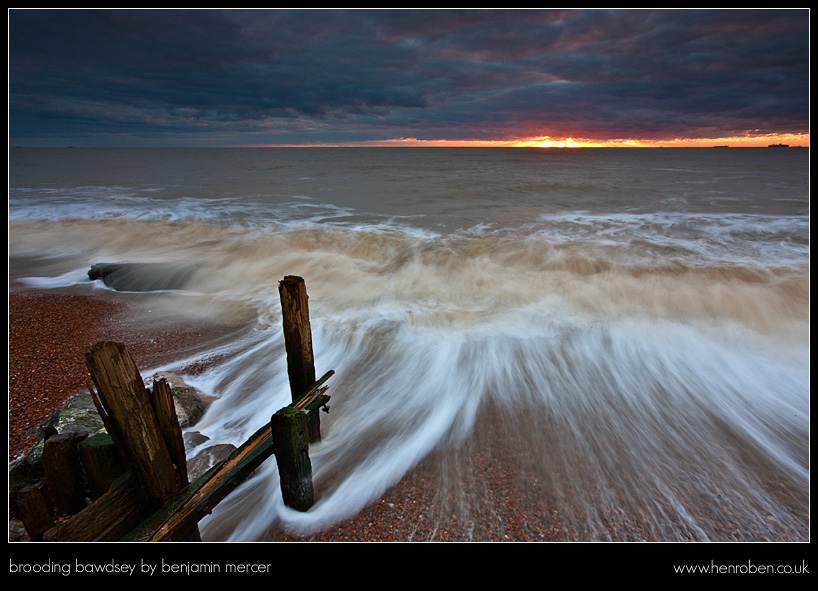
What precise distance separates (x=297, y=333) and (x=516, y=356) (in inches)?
150

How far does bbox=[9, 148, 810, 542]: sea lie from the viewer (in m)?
3.70

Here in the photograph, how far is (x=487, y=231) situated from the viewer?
15.6 metres

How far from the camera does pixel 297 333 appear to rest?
393cm

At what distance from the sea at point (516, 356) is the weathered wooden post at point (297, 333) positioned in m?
0.86

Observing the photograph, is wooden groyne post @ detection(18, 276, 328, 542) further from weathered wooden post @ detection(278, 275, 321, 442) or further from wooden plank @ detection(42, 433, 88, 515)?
weathered wooden post @ detection(278, 275, 321, 442)

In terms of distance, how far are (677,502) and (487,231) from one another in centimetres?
1270

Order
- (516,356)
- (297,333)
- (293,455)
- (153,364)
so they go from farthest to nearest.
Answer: (516,356) → (153,364) → (297,333) → (293,455)

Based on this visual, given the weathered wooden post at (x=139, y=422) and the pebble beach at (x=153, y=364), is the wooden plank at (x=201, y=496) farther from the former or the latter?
the pebble beach at (x=153, y=364)

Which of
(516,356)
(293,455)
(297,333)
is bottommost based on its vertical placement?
(516,356)

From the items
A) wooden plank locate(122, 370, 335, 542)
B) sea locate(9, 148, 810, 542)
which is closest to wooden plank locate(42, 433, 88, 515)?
wooden plank locate(122, 370, 335, 542)

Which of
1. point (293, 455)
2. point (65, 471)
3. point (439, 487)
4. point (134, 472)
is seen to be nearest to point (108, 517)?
point (134, 472)

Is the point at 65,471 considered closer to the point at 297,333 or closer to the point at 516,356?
the point at 297,333
